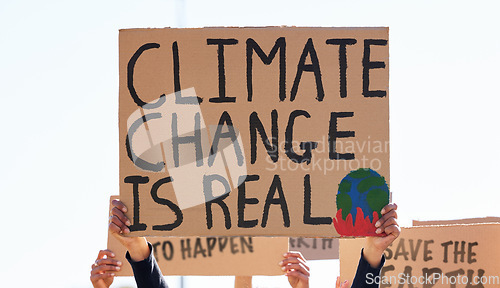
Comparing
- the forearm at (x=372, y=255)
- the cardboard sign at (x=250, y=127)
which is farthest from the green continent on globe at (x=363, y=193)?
the forearm at (x=372, y=255)

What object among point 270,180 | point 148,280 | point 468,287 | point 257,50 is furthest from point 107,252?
point 468,287

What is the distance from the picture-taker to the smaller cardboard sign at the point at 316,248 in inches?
283

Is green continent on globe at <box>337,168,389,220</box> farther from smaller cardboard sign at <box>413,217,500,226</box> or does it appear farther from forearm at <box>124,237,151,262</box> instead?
smaller cardboard sign at <box>413,217,500,226</box>

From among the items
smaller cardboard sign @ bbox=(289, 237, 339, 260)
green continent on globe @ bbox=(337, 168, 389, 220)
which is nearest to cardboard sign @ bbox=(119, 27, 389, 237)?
green continent on globe @ bbox=(337, 168, 389, 220)

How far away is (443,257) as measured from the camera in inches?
196

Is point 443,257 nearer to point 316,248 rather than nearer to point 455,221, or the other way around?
point 455,221

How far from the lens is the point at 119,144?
3.35 m

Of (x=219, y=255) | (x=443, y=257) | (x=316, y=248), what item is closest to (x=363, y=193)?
(x=443, y=257)

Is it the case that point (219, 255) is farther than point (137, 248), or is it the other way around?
point (219, 255)

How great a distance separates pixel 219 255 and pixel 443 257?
5.08 feet

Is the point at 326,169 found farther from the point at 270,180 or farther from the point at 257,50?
the point at 257,50

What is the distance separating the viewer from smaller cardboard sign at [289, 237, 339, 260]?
283 inches

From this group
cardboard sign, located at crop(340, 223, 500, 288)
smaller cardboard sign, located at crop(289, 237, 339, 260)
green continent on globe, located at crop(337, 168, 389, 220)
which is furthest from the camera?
smaller cardboard sign, located at crop(289, 237, 339, 260)

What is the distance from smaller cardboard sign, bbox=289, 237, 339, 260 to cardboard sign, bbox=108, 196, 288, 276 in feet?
6.74
